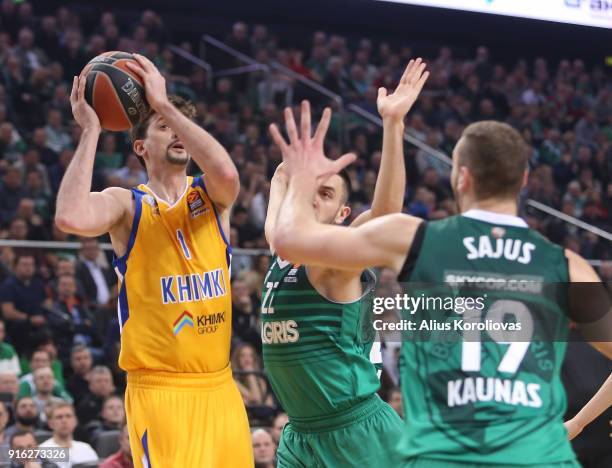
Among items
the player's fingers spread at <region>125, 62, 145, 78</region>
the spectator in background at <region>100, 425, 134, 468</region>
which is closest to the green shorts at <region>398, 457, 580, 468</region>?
the player's fingers spread at <region>125, 62, 145, 78</region>

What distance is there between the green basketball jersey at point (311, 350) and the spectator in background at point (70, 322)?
5.71 m

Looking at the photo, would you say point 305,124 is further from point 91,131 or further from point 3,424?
point 3,424

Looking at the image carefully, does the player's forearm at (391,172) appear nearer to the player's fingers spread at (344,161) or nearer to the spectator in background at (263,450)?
the player's fingers spread at (344,161)

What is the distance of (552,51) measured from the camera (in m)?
23.0

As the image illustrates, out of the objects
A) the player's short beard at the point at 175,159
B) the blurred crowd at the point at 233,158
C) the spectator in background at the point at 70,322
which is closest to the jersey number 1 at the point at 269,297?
the player's short beard at the point at 175,159

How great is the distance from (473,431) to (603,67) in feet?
70.7

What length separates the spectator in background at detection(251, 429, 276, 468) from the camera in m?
8.43

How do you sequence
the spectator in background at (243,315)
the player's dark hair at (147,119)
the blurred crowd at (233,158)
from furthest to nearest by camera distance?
the spectator in background at (243,315) < the blurred crowd at (233,158) < the player's dark hair at (147,119)

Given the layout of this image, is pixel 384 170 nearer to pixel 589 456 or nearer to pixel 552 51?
pixel 589 456

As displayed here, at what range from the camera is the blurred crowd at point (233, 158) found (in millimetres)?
9375

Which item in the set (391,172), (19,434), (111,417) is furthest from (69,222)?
(111,417)

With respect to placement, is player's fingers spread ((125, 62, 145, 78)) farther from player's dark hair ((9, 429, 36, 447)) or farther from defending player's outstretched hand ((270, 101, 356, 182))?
player's dark hair ((9, 429, 36, 447))

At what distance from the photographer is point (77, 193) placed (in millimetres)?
4613

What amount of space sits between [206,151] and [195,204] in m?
0.45
